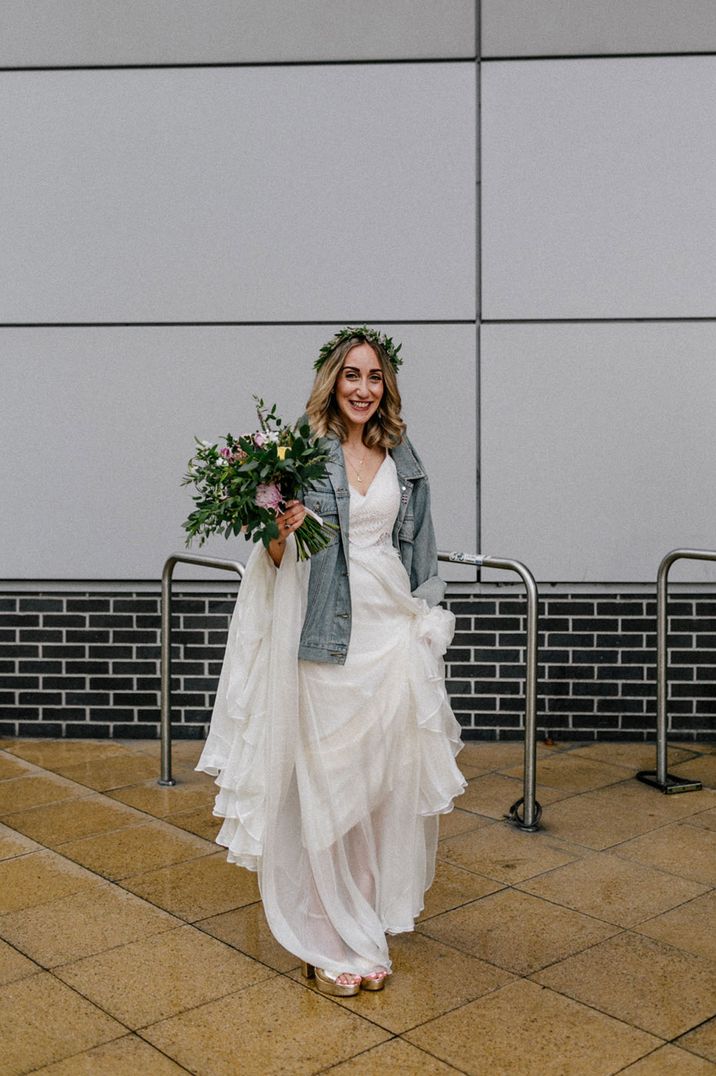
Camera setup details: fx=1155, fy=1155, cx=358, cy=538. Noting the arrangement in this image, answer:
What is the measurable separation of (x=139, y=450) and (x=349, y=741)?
2.95 m

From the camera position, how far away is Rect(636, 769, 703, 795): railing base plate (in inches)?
197

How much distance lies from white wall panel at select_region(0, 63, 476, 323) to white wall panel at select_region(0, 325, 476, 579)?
0.15 meters

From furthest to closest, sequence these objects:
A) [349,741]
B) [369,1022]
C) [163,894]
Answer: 1. [163,894]
2. [349,741]
3. [369,1022]

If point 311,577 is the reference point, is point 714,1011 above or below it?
below

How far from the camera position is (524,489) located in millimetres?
5695

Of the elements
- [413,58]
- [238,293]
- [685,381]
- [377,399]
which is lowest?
[377,399]

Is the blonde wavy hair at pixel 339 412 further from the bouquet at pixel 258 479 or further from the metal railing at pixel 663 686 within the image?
the metal railing at pixel 663 686

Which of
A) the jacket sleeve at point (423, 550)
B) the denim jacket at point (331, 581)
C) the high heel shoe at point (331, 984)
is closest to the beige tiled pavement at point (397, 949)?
the high heel shoe at point (331, 984)

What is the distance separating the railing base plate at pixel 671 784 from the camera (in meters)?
5.00

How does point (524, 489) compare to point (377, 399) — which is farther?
point (524, 489)

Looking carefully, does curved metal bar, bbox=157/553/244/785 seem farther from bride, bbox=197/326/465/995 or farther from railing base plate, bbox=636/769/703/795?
railing base plate, bbox=636/769/703/795

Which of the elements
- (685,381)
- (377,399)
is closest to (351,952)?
(377,399)

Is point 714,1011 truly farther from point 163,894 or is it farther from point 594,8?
point 594,8

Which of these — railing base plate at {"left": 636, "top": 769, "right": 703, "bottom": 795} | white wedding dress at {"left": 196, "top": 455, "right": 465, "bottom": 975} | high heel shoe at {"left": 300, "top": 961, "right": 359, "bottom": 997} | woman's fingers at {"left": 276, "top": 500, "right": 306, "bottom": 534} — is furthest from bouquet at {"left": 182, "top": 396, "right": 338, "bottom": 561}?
railing base plate at {"left": 636, "top": 769, "right": 703, "bottom": 795}
